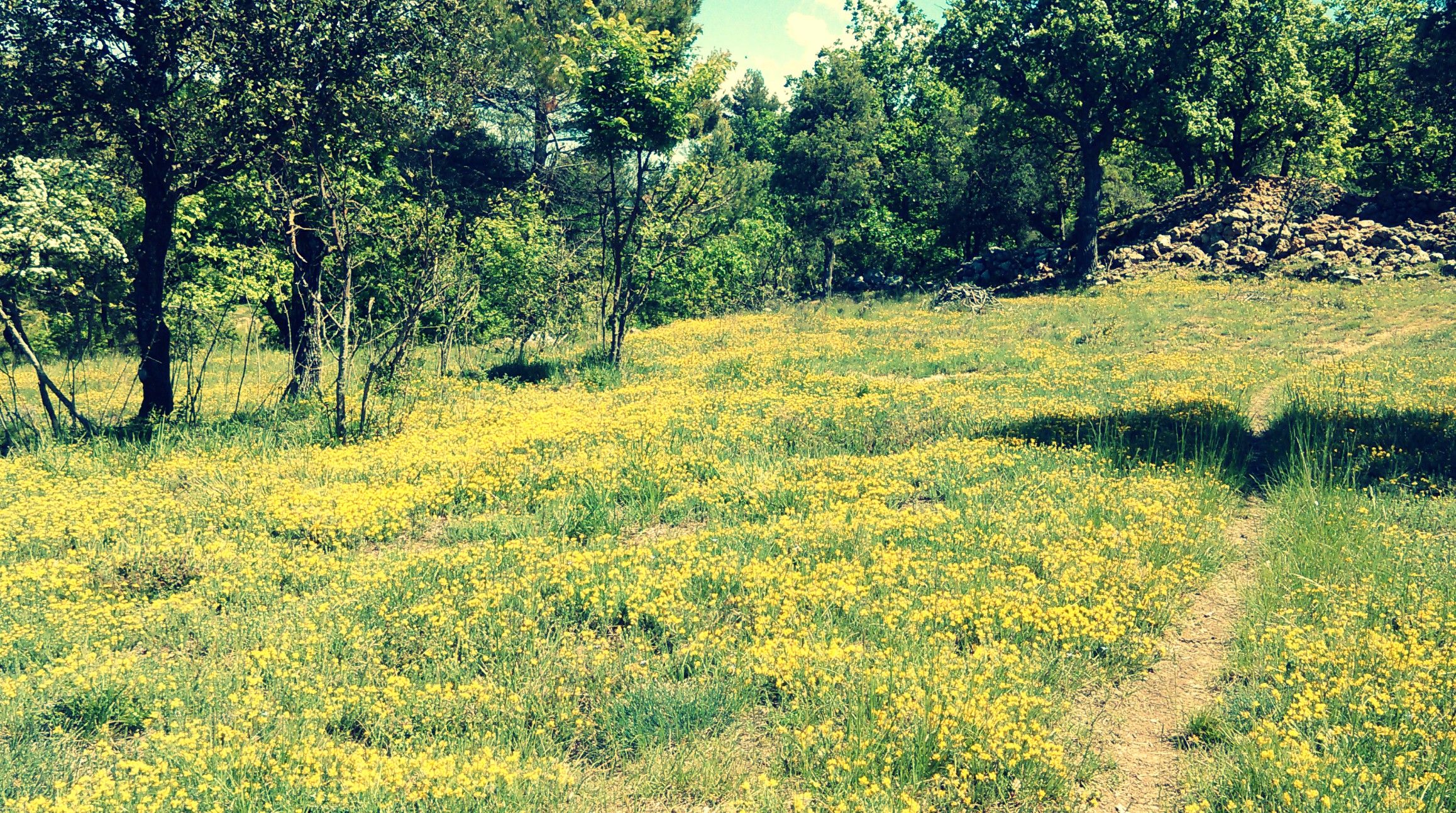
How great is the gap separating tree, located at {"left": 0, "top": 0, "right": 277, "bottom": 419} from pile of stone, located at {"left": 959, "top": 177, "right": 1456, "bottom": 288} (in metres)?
30.5

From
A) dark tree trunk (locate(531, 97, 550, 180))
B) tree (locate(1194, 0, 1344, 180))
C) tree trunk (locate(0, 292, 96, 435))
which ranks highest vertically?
tree (locate(1194, 0, 1344, 180))

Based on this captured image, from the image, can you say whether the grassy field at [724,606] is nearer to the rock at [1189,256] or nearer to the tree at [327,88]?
the tree at [327,88]

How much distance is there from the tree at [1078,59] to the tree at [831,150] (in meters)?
6.15

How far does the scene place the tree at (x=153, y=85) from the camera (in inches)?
472

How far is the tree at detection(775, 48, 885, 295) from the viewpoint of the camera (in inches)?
1538

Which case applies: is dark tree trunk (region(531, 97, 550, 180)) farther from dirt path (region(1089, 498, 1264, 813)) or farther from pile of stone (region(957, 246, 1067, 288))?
dirt path (region(1089, 498, 1264, 813))

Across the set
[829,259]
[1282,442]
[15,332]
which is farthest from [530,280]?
[829,259]

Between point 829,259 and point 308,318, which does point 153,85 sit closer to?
point 308,318

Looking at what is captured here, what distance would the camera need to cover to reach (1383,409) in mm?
11531

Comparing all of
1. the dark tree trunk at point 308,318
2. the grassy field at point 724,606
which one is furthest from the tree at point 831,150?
the grassy field at point 724,606

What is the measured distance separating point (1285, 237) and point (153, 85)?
37.1 meters

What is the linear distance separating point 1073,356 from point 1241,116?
85.3 feet

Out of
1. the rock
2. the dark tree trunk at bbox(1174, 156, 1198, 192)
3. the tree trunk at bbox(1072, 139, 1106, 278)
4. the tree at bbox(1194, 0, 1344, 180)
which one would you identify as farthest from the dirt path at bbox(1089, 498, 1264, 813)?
the dark tree trunk at bbox(1174, 156, 1198, 192)

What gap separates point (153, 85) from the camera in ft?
41.5
